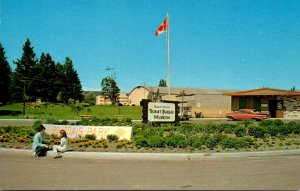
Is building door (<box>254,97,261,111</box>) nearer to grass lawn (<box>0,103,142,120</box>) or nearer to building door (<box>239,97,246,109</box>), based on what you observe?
building door (<box>239,97,246,109</box>)

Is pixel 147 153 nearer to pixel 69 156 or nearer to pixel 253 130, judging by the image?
pixel 69 156

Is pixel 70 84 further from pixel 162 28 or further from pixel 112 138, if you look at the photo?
pixel 112 138

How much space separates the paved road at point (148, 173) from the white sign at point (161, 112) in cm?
1107

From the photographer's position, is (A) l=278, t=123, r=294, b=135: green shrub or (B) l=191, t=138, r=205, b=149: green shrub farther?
(A) l=278, t=123, r=294, b=135: green shrub

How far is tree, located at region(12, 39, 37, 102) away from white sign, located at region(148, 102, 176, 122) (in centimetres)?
5634

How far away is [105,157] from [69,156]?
4.58ft

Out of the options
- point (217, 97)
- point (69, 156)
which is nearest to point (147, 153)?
point (69, 156)

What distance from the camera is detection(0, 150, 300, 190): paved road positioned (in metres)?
7.41

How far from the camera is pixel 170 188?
706cm

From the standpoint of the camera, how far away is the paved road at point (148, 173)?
7.41 m

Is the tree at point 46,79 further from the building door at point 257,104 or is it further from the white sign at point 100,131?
the white sign at point 100,131

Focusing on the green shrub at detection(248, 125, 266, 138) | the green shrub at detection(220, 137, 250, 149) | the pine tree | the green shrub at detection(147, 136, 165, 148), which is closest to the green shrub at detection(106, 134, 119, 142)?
the green shrub at detection(147, 136, 165, 148)

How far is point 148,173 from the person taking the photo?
29.0 feet

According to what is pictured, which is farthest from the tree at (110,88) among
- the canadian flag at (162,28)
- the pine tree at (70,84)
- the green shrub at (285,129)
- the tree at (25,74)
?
the green shrub at (285,129)
